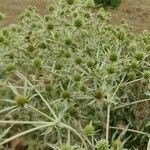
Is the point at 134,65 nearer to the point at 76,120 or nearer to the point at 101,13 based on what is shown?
the point at 76,120

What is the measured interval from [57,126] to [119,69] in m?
0.61

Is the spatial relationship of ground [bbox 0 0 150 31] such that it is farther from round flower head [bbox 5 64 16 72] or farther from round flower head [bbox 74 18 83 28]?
round flower head [bbox 5 64 16 72]

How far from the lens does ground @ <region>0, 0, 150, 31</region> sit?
770 centimetres

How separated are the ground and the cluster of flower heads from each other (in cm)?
416

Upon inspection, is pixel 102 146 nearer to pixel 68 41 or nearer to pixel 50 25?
pixel 68 41

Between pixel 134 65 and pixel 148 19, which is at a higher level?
pixel 134 65

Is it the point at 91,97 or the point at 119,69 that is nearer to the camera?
the point at 91,97

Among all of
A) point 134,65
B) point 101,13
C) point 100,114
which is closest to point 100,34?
point 101,13

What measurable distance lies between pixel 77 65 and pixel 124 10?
18.5ft

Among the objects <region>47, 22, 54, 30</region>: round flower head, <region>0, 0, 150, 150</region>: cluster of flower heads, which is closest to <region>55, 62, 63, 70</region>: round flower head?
<region>0, 0, 150, 150</region>: cluster of flower heads

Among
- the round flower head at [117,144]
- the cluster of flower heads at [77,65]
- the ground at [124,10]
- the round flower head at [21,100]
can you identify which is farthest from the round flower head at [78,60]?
the ground at [124,10]

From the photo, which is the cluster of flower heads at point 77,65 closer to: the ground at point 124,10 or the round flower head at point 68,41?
the round flower head at point 68,41

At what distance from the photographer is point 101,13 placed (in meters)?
3.67

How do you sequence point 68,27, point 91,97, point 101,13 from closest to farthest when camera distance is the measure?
point 91,97
point 68,27
point 101,13
